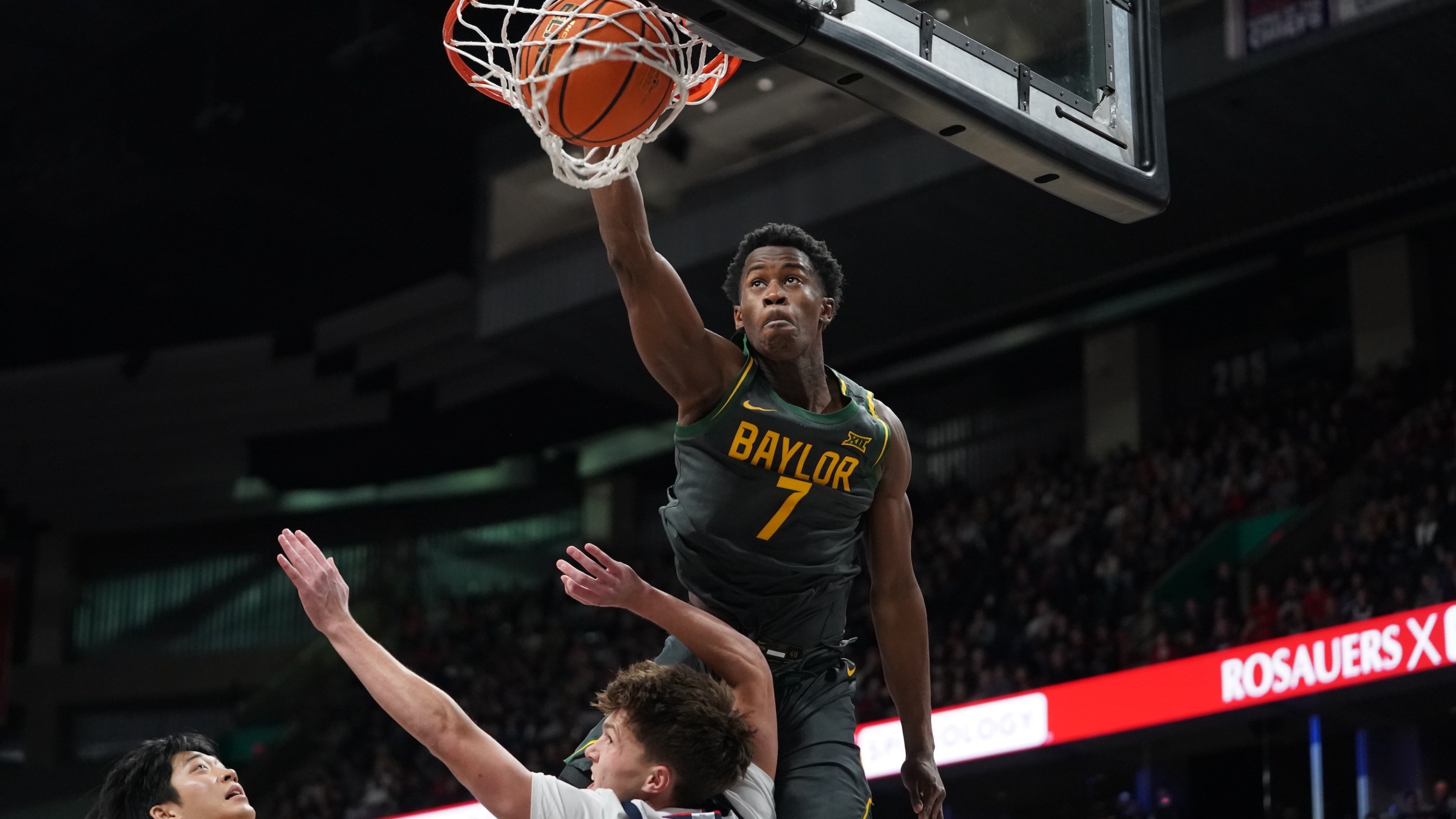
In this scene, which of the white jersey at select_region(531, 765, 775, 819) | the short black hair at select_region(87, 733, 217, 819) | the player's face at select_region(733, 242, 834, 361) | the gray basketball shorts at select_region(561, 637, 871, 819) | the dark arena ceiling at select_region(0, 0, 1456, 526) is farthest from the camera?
the dark arena ceiling at select_region(0, 0, 1456, 526)

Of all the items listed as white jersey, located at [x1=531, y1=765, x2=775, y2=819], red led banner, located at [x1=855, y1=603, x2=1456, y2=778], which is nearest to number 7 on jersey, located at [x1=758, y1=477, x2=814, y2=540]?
white jersey, located at [x1=531, y1=765, x2=775, y2=819]

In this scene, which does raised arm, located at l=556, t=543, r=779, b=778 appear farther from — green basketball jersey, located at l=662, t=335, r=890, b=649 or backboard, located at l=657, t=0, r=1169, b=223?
backboard, located at l=657, t=0, r=1169, b=223

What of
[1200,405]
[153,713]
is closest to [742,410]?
[1200,405]

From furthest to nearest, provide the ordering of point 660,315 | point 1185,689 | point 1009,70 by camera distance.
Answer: point 1185,689
point 1009,70
point 660,315

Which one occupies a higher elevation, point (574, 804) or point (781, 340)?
point (781, 340)

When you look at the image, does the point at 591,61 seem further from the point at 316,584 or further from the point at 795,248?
the point at 316,584

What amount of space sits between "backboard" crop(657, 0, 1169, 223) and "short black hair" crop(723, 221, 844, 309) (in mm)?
Answer: 370

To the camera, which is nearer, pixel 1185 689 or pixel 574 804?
pixel 574 804

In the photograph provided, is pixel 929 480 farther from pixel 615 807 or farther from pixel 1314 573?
pixel 615 807

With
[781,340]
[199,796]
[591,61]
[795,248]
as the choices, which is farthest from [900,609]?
[199,796]

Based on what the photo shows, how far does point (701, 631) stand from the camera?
373 centimetres

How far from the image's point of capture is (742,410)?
3.93 m

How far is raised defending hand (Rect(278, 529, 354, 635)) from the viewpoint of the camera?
3393mm

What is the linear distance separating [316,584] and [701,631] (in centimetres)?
83
